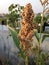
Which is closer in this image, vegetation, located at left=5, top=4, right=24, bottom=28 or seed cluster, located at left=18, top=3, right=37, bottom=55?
seed cluster, located at left=18, top=3, right=37, bottom=55

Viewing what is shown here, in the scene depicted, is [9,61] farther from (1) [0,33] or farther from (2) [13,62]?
(1) [0,33]

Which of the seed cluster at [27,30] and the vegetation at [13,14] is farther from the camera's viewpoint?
the vegetation at [13,14]

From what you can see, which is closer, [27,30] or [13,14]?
[27,30]

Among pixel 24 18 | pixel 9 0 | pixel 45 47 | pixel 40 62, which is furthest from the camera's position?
pixel 9 0

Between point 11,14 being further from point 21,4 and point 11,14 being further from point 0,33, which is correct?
point 0,33

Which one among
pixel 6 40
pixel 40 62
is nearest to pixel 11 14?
pixel 6 40

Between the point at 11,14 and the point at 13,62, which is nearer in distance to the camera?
the point at 11,14

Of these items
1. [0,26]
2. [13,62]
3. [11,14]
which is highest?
[11,14]

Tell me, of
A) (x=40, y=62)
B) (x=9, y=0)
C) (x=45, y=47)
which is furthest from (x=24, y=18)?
(x=9, y=0)

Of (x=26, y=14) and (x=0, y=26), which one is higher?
(x=26, y=14)

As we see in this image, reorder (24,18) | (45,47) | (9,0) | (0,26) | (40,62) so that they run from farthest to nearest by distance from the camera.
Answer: (0,26), (9,0), (45,47), (40,62), (24,18)
